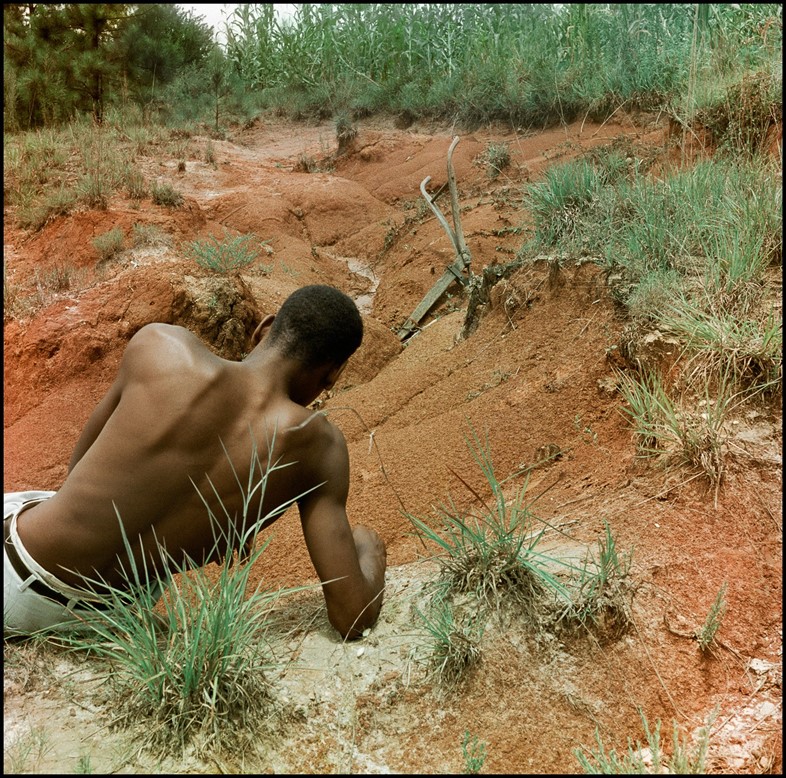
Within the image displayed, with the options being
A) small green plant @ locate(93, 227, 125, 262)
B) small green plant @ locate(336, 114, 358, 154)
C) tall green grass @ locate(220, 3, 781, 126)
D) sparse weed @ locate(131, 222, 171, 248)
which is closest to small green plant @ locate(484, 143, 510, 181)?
tall green grass @ locate(220, 3, 781, 126)

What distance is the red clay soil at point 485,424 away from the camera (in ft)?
6.64

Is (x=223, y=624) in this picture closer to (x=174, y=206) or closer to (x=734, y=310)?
(x=734, y=310)

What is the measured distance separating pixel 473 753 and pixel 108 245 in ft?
17.0

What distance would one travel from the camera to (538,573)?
2.20 m

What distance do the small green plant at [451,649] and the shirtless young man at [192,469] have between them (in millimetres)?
261

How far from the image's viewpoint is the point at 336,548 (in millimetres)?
2225

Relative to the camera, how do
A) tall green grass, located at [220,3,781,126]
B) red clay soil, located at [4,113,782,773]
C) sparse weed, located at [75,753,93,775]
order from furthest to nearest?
1. tall green grass, located at [220,3,781,126]
2. red clay soil, located at [4,113,782,773]
3. sparse weed, located at [75,753,93,775]

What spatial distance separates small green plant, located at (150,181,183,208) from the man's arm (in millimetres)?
5685

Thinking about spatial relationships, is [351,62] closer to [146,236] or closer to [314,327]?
[146,236]

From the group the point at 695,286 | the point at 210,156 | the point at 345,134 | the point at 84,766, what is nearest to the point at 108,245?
the point at 210,156

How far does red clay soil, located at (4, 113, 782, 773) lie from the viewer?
2025mm

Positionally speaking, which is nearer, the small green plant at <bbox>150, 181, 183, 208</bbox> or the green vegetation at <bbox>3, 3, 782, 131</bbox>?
the small green plant at <bbox>150, 181, 183, 208</bbox>

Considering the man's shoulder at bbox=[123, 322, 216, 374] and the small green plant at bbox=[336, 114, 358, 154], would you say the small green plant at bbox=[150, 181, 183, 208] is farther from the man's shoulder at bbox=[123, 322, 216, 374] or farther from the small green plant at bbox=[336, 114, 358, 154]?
the man's shoulder at bbox=[123, 322, 216, 374]

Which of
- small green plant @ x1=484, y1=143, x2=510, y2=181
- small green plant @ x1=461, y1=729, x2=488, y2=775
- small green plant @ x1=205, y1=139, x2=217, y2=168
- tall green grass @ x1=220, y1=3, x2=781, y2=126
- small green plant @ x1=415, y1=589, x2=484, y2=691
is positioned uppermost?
tall green grass @ x1=220, y1=3, x2=781, y2=126
